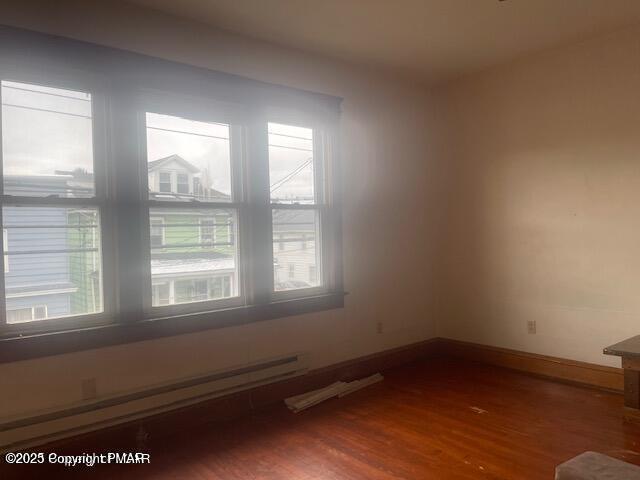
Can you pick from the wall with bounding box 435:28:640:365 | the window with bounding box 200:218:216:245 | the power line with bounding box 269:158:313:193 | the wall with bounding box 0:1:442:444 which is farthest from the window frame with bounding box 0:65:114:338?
the wall with bounding box 435:28:640:365

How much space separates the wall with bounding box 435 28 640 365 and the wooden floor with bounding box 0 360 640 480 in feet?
2.15

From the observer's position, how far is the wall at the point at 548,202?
3570mm

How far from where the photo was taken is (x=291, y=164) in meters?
3.73

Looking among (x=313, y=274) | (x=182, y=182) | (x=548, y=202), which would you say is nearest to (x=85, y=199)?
(x=182, y=182)

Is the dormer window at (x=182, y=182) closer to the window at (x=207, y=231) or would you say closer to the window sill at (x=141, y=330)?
the window at (x=207, y=231)

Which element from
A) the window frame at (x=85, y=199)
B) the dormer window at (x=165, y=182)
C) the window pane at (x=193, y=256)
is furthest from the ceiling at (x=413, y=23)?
the window pane at (x=193, y=256)

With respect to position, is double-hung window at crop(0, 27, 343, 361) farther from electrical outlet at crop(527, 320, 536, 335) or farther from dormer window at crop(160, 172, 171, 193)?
electrical outlet at crop(527, 320, 536, 335)

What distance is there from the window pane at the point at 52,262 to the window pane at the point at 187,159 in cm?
49

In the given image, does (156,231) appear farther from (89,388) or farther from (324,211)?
(324,211)

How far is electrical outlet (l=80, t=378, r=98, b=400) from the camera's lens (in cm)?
268

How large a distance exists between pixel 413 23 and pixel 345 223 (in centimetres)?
159

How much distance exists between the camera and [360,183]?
4133mm

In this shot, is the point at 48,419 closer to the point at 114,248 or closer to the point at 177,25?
the point at 114,248

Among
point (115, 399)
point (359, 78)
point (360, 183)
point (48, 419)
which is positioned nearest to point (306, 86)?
point (359, 78)
